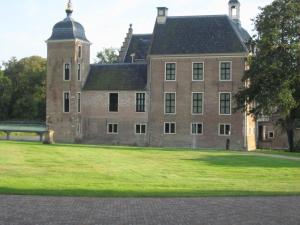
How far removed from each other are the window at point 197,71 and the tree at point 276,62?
17.9 ft

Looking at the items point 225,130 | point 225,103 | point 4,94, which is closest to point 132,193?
point 225,130

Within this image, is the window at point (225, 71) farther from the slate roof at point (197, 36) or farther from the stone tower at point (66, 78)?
the stone tower at point (66, 78)

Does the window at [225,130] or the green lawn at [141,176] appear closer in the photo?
the green lawn at [141,176]

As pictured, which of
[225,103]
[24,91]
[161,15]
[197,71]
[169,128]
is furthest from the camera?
[24,91]

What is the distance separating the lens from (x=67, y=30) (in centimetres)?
4997

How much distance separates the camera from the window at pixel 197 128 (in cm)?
4659

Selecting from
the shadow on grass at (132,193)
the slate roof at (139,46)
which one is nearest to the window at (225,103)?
the slate roof at (139,46)

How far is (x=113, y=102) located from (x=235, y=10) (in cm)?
1559

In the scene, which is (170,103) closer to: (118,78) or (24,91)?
(118,78)

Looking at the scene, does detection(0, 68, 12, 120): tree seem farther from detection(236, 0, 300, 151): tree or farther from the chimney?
Result: detection(236, 0, 300, 151): tree

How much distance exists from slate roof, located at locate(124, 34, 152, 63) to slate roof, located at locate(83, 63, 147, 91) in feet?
16.4

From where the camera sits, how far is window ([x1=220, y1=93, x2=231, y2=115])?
46.1m

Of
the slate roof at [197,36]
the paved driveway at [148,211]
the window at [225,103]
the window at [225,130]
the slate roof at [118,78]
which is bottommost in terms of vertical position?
the paved driveway at [148,211]

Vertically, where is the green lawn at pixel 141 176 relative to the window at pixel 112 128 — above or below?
below
